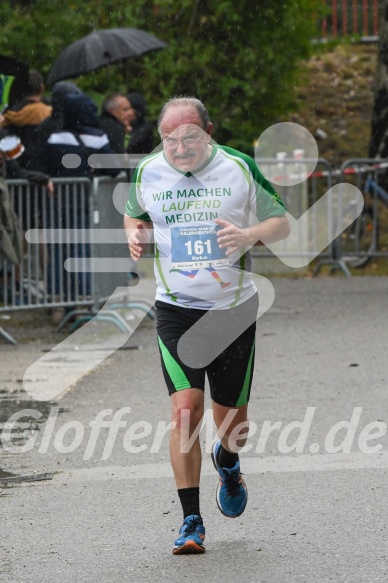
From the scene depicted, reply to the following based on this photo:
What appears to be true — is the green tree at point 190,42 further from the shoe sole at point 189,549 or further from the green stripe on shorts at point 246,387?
the shoe sole at point 189,549

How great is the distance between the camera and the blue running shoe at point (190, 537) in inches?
223

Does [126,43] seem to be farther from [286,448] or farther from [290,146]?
[286,448]

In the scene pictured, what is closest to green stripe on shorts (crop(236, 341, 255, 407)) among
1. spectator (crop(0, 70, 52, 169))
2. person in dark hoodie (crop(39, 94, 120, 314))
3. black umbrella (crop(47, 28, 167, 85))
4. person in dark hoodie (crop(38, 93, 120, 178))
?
person in dark hoodie (crop(39, 94, 120, 314))

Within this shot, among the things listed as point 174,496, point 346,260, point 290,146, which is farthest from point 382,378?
point 290,146

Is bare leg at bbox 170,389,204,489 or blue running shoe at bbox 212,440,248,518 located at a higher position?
bare leg at bbox 170,389,204,489

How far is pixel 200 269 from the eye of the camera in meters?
5.91

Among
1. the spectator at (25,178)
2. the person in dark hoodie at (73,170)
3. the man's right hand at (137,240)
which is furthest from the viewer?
the person in dark hoodie at (73,170)

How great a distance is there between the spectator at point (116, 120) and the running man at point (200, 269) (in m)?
7.62

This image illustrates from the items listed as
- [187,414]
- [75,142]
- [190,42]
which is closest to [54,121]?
[75,142]

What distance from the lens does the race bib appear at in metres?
5.88

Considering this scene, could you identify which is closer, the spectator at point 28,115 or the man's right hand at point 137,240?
the man's right hand at point 137,240

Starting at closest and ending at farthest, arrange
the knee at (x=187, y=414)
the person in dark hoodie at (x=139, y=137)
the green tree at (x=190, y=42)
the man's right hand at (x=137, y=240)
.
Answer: the knee at (x=187, y=414), the man's right hand at (x=137, y=240), the person in dark hoodie at (x=139, y=137), the green tree at (x=190, y=42)

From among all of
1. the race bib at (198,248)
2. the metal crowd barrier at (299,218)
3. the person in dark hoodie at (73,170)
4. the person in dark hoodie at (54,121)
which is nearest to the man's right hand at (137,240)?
the race bib at (198,248)

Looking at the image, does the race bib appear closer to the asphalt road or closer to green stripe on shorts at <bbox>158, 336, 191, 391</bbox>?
green stripe on shorts at <bbox>158, 336, 191, 391</bbox>
